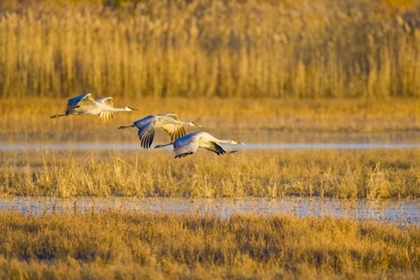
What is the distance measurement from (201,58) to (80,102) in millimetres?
12442

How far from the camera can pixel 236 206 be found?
1136cm

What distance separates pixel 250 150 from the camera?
54.8 ft

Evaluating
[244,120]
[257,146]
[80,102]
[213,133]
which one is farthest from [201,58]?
[80,102]

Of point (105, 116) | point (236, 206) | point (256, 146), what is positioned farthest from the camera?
point (256, 146)

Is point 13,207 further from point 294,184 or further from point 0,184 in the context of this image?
point 294,184

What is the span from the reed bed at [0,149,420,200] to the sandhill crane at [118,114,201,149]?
4.18 feet

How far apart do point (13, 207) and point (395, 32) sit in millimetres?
15016

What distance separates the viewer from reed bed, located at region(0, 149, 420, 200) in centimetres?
1211

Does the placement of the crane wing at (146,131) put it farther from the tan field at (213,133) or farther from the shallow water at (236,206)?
the shallow water at (236,206)

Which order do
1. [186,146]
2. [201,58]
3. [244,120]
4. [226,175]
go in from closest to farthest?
[186,146], [226,175], [244,120], [201,58]

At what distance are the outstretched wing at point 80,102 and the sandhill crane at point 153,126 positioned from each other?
2.29 ft

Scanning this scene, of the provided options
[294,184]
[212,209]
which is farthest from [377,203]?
[212,209]

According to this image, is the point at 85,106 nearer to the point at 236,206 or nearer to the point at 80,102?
the point at 80,102

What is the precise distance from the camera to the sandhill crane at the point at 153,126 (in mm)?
10062
